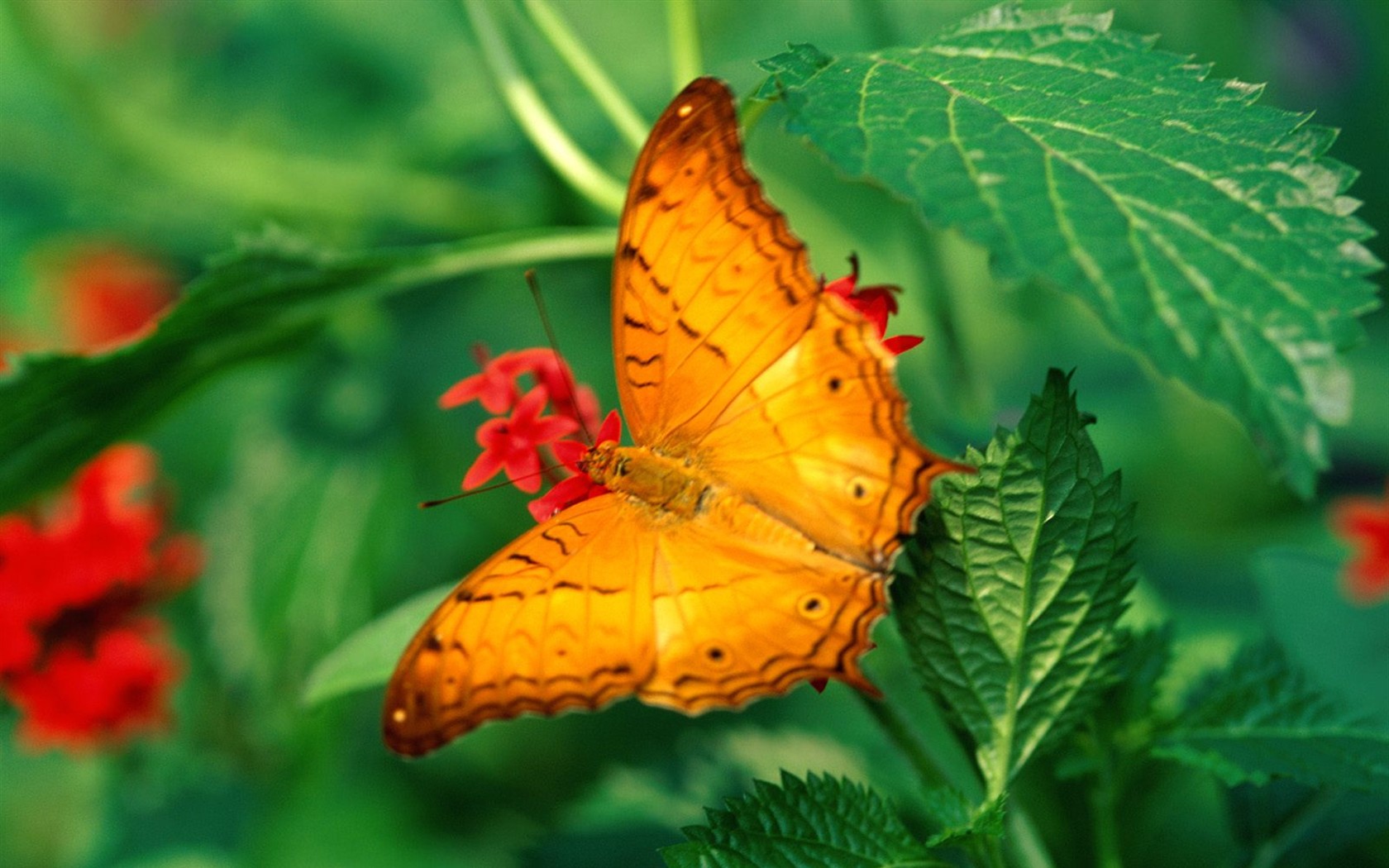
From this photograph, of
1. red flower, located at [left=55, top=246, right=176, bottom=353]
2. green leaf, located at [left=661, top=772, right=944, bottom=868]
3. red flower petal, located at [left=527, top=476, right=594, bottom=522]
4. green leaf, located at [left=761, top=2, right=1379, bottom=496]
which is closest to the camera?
green leaf, located at [left=761, top=2, right=1379, bottom=496]

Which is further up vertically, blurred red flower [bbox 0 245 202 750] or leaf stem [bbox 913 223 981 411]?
blurred red flower [bbox 0 245 202 750]

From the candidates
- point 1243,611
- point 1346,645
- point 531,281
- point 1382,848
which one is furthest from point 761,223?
point 1243,611

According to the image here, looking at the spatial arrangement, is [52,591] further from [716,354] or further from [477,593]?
[716,354]

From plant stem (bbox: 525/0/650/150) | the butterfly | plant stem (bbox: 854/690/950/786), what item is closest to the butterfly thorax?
the butterfly

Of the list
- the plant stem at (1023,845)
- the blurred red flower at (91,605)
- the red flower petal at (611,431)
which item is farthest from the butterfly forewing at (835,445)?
the blurred red flower at (91,605)

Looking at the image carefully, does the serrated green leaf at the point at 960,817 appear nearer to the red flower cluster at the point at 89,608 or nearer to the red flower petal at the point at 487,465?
the red flower petal at the point at 487,465

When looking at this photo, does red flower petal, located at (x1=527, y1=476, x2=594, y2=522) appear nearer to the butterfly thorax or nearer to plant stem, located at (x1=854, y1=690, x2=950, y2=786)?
the butterfly thorax
